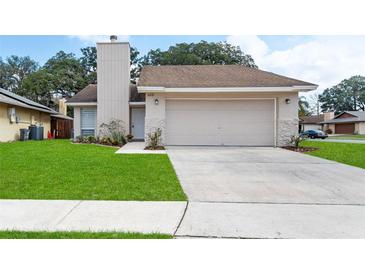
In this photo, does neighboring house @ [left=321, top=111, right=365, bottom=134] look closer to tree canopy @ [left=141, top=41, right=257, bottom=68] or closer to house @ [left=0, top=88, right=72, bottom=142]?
tree canopy @ [left=141, top=41, right=257, bottom=68]

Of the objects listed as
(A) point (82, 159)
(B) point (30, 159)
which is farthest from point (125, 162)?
(B) point (30, 159)

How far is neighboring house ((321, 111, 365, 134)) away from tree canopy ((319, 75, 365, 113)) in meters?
25.7

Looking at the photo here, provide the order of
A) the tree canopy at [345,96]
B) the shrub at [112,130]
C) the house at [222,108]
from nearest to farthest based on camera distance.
A: the house at [222,108] → the shrub at [112,130] → the tree canopy at [345,96]

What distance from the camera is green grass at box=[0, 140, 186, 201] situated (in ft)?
16.1

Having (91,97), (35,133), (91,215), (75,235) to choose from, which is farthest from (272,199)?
(35,133)

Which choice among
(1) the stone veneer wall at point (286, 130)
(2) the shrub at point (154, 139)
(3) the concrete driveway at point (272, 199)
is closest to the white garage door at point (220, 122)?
(1) the stone veneer wall at point (286, 130)

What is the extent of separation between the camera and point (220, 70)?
53.5 ft

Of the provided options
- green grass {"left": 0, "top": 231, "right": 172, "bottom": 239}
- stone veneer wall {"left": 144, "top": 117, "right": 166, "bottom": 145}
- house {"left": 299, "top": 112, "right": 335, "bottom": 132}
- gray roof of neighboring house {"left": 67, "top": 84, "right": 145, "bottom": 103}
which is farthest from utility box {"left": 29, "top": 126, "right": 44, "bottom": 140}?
house {"left": 299, "top": 112, "right": 335, "bottom": 132}

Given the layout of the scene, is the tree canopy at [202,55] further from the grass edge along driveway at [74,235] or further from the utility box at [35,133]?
the grass edge along driveway at [74,235]

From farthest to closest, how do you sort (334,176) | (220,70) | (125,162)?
(220,70) < (125,162) < (334,176)

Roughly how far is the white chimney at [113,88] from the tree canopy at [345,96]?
6956 cm

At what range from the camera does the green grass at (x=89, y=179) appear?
491 centimetres
